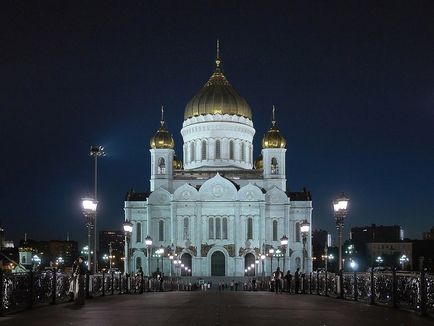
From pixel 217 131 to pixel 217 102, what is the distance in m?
4.17

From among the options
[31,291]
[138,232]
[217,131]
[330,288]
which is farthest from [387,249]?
[31,291]

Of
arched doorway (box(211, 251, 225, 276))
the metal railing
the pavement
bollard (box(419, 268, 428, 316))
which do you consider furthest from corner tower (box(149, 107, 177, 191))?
bollard (box(419, 268, 428, 316))

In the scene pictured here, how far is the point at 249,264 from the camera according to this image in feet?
326

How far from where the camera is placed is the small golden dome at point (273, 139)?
104 meters

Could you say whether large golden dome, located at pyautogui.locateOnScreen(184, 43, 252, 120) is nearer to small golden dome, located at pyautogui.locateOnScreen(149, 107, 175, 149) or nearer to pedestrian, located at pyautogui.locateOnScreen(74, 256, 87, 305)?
small golden dome, located at pyautogui.locateOnScreen(149, 107, 175, 149)

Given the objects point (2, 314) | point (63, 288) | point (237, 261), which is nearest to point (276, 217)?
point (237, 261)

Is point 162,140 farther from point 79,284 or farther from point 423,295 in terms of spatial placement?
point 423,295

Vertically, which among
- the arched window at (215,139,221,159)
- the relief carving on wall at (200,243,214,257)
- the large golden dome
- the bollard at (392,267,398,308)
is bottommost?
the bollard at (392,267,398,308)

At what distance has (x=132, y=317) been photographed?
19328mm

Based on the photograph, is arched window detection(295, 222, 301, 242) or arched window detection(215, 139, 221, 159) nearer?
arched window detection(295, 222, 301, 242)

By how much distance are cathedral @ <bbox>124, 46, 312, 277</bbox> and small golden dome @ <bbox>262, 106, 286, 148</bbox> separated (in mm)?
129

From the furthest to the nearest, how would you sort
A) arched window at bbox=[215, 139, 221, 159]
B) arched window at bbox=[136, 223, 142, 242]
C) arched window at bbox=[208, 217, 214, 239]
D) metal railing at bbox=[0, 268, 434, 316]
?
arched window at bbox=[215, 139, 221, 159], arched window at bbox=[136, 223, 142, 242], arched window at bbox=[208, 217, 214, 239], metal railing at bbox=[0, 268, 434, 316]

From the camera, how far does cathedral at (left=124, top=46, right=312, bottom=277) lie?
98.3 m

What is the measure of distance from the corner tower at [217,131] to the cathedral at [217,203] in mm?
131
